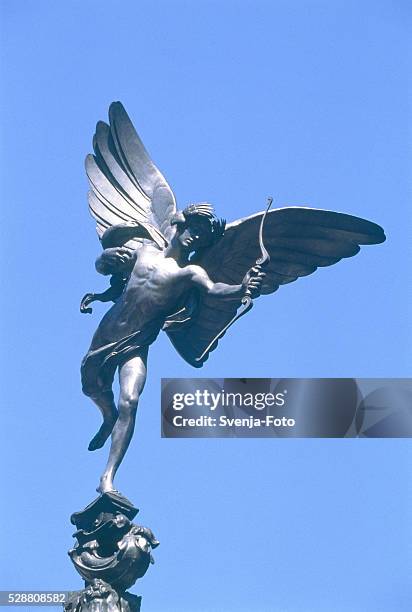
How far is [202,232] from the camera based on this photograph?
60.0ft

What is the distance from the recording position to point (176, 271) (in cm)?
1823

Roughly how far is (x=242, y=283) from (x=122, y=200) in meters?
1.93

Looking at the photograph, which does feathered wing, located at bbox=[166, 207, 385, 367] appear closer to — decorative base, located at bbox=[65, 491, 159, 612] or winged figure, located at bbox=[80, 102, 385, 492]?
winged figure, located at bbox=[80, 102, 385, 492]

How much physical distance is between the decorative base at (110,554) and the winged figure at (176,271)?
0.23 m

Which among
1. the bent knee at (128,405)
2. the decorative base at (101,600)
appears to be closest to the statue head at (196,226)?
the bent knee at (128,405)

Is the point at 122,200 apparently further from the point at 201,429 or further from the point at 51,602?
the point at 51,602

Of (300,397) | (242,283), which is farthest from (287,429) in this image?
(242,283)

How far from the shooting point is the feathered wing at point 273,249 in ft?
60.5

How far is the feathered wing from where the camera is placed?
727 inches

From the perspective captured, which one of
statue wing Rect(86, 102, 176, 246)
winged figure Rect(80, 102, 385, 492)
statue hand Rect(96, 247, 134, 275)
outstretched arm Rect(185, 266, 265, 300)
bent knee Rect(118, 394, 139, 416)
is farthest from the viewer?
statue wing Rect(86, 102, 176, 246)

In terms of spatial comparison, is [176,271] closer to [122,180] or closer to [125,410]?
[125,410]

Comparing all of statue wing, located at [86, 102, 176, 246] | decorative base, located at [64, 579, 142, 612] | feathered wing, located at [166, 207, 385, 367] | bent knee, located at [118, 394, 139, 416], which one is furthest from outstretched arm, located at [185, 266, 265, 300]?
decorative base, located at [64, 579, 142, 612]

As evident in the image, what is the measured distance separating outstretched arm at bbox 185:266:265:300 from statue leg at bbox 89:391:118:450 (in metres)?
1.22

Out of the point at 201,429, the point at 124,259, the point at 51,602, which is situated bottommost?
the point at 51,602
